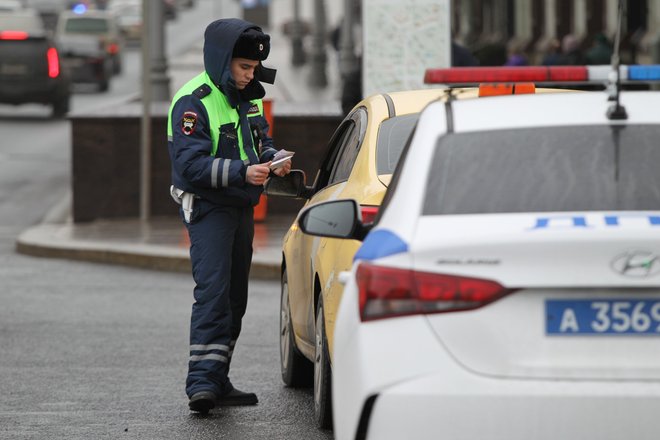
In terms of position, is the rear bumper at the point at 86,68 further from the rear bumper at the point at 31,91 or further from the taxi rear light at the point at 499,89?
the taxi rear light at the point at 499,89

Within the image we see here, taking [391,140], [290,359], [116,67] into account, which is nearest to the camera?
[391,140]

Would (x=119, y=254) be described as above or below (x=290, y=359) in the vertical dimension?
below

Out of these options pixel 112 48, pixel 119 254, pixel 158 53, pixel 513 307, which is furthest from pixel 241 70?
pixel 112 48

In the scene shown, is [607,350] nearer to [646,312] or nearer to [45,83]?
[646,312]

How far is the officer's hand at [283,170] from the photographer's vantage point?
736cm

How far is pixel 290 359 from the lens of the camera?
816cm

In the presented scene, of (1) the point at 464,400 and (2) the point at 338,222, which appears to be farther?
(2) the point at 338,222

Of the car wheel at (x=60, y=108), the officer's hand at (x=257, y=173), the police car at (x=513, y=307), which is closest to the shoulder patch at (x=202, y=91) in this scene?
the officer's hand at (x=257, y=173)

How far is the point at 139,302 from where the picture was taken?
11.9m

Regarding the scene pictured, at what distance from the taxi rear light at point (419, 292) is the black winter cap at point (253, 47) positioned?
9.88ft

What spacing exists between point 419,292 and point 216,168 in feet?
9.57

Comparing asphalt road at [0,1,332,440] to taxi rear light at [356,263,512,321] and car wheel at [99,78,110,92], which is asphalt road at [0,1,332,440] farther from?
car wheel at [99,78,110,92]

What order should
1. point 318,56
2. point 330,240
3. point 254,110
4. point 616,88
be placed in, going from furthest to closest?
point 318,56 < point 254,110 < point 330,240 < point 616,88

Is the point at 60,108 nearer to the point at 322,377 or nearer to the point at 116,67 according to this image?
the point at 116,67
